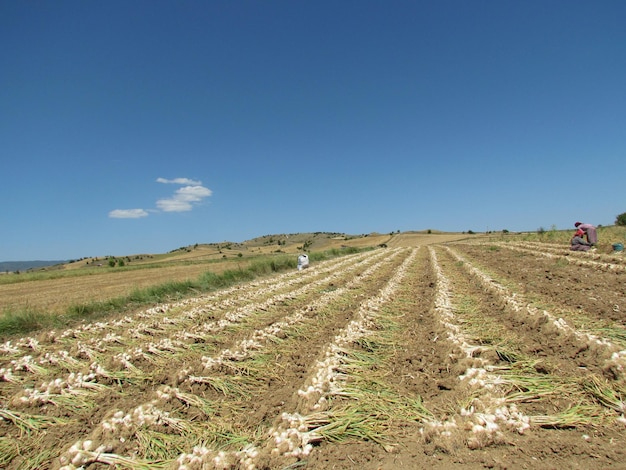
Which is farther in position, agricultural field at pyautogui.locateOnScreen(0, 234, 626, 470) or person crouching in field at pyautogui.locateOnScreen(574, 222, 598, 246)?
person crouching in field at pyautogui.locateOnScreen(574, 222, 598, 246)

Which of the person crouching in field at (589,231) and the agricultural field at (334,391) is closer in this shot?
the agricultural field at (334,391)

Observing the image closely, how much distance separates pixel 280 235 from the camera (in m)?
130

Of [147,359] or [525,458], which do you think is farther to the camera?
[147,359]

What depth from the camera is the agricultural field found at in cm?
321

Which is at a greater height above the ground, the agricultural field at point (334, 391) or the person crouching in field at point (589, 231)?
the person crouching in field at point (589, 231)

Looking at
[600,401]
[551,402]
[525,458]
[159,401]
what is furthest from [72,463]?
[600,401]

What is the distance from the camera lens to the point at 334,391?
434 cm

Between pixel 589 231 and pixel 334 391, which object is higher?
pixel 589 231

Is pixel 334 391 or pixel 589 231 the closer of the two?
pixel 334 391

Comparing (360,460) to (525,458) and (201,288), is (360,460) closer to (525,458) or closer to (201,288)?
(525,458)

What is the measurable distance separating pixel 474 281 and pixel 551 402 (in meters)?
9.34

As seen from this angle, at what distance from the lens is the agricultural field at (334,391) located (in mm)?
3213

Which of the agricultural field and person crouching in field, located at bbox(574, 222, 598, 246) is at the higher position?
person crouching in field, located at bbox(574, 222, 598, 246)

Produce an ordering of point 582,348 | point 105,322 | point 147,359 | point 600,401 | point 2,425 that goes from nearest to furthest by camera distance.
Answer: point 600,401, point 2,425, point 582,348, point 147,359, point 105,322
